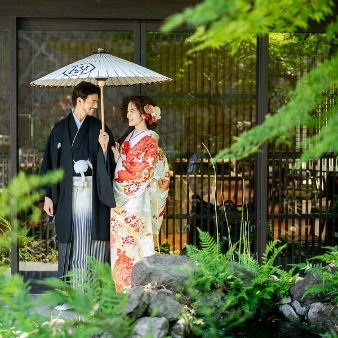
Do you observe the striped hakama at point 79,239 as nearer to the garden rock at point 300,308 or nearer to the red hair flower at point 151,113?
the red hair flower at point 151,113

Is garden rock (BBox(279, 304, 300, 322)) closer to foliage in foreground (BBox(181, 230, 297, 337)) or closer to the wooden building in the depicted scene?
foliage in foreground (BBox(181, 230, 297, 337))

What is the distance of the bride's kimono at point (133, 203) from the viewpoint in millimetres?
6254

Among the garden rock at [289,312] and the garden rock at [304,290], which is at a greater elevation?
the garden rock at [304,290]

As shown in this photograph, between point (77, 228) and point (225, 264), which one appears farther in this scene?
point (77, 228)

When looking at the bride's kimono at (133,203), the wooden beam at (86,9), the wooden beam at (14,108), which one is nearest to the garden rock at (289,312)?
the bride's kimono at (133,203)

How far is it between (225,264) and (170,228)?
1688 millimetres

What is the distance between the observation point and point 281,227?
23.5ft

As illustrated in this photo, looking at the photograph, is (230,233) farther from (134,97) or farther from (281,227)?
(134,97)

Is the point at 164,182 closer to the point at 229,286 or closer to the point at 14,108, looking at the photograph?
the point at 229,286

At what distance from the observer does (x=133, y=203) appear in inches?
248

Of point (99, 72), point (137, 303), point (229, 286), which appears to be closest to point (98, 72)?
point (99, 72)

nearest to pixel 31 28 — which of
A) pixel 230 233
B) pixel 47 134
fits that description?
pixel 47 134

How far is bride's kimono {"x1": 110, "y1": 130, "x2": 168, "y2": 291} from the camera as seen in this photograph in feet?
20.5

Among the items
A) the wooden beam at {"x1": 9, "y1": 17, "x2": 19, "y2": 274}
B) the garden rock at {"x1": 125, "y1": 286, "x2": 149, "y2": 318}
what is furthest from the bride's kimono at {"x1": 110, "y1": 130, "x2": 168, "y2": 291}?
the garden rock at {"x1": 125, "y1": 286, "x2": 149, "y2": 318}
